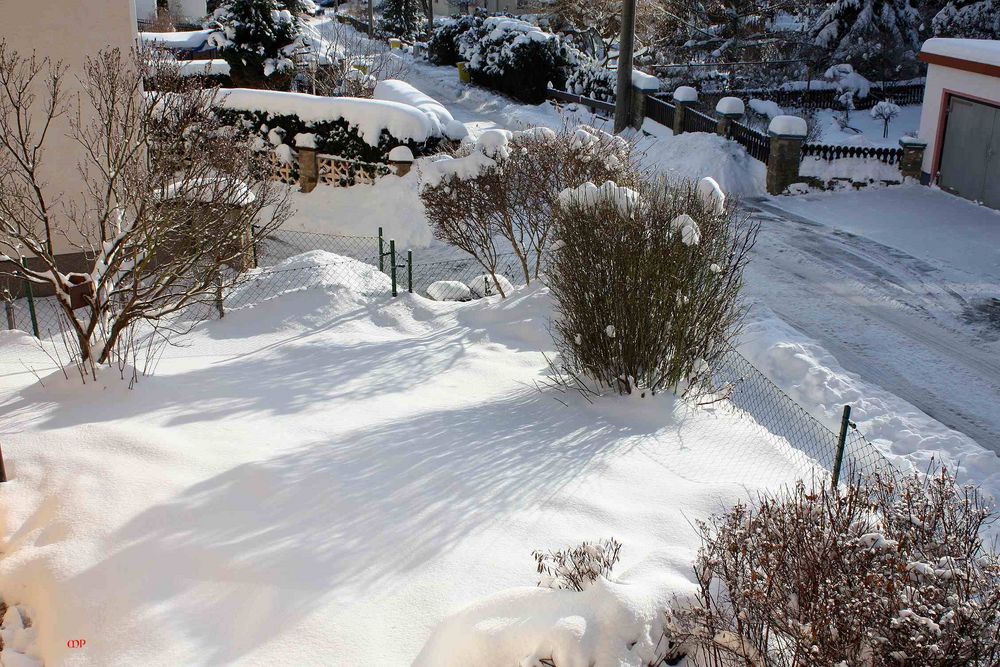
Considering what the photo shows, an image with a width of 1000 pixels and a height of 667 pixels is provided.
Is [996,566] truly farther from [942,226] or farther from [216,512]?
[942,226]

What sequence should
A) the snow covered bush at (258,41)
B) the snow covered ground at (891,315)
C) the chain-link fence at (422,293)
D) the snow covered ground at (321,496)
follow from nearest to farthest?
the snow covered ground at (321,496) < the chain-link fence at (422,293) < the snow covered ground at (891,315) < the snow covered bush at (258,41)

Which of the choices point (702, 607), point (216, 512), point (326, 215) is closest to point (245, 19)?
point (326, 215)

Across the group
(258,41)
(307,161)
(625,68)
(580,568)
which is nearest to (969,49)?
(625,68)

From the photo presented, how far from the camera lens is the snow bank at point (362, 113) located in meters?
16.9

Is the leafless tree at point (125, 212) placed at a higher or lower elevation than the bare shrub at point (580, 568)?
higher

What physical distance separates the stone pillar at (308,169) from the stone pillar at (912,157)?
11980 millimetres

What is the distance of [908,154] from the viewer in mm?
19141

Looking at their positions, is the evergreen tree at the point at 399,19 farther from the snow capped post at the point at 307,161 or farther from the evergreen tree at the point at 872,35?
the snow capped post at the point at 307,161

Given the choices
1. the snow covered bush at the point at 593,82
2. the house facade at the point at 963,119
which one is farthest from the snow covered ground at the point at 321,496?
the snow covered bush at the point at 593,82

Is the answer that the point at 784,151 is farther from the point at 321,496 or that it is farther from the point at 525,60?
the point at 321,496

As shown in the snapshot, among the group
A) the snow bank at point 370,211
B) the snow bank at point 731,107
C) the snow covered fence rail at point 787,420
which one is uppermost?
the snow bank at point 731,107

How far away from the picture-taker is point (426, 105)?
18.2 m

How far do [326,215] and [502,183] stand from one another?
5397mm

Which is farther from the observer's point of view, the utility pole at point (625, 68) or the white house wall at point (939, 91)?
the utility pole at point (625, 68)
